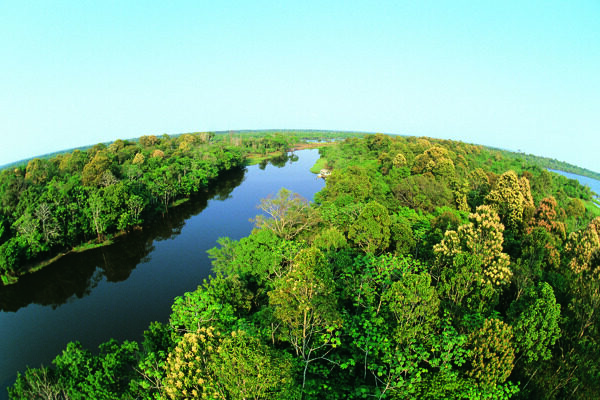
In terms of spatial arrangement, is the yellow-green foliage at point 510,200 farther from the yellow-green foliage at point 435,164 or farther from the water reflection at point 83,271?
the water reflection at point 83,271

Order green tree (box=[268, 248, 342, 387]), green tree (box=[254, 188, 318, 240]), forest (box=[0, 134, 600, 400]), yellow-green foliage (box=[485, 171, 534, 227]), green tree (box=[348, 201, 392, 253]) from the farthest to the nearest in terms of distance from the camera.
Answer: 1. yellow-green foliage (box=[485, 171, 534, 227])
2. green tree (box=[254, 188, 318, 240])
3. green tree (box=[348, 201, 392, 253])
4. forest (box=[0, 134, 600, 400])
5. green tree (box=[268, 248, 342, 387])

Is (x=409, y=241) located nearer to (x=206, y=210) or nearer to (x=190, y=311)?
(x=190, y=311)

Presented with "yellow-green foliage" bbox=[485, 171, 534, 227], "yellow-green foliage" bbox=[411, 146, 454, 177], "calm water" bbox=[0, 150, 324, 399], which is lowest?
"calm water" bbox=[0, 150, 324, 399]

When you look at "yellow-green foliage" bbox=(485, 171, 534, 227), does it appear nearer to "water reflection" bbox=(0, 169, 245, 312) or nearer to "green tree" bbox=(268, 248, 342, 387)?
"green tree" bbox=(268, 248, 342, 387)

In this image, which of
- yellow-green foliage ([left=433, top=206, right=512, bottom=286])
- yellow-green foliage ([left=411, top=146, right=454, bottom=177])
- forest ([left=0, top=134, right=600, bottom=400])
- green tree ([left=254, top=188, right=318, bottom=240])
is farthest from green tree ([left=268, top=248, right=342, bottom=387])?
yellow-green foliage ([left=411, top=146, right=454, bottom=177])

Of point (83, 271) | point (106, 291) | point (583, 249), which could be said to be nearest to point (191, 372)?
point (106, 291)
